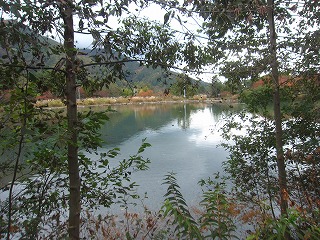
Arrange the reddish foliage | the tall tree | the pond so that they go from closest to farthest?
the tall tree → the pond → the reddish foliage

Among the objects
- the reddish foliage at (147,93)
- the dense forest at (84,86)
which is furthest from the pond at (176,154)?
the reddish foliage at (147,93)

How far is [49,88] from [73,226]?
83 cm

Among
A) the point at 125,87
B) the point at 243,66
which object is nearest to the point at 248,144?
the point at 243,66

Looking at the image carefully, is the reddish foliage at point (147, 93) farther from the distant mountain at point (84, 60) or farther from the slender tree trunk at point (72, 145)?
the slender tree trunk at point (72, 145)

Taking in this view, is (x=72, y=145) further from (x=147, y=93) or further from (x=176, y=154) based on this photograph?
(x=147, y=93)

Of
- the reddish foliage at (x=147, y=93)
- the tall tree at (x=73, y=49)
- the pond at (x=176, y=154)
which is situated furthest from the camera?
the reddish foliage at (x=147, y=93)

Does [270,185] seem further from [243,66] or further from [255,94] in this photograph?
[243,66]

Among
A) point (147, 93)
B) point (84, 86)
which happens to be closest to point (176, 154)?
point (84, 86)

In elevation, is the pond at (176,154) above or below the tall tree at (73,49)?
below

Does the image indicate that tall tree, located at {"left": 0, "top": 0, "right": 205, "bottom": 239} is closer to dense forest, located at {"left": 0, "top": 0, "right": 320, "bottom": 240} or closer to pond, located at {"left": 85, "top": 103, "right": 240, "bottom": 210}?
dense forest, located at {"left": 0, "top": 0, "right": 320, "bottom": 240}

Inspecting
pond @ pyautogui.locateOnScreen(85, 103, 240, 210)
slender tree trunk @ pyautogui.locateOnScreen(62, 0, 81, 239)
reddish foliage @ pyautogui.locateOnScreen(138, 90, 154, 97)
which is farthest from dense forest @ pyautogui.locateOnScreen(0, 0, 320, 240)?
reddish foliage @ pyautogui.locateOnScreen(138, 90, 154, 97)

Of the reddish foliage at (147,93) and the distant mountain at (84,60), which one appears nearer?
the distant mountain at (84,60)

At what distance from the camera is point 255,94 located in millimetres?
4039

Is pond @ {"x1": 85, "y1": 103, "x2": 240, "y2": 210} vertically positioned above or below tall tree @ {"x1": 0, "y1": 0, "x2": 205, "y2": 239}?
below
